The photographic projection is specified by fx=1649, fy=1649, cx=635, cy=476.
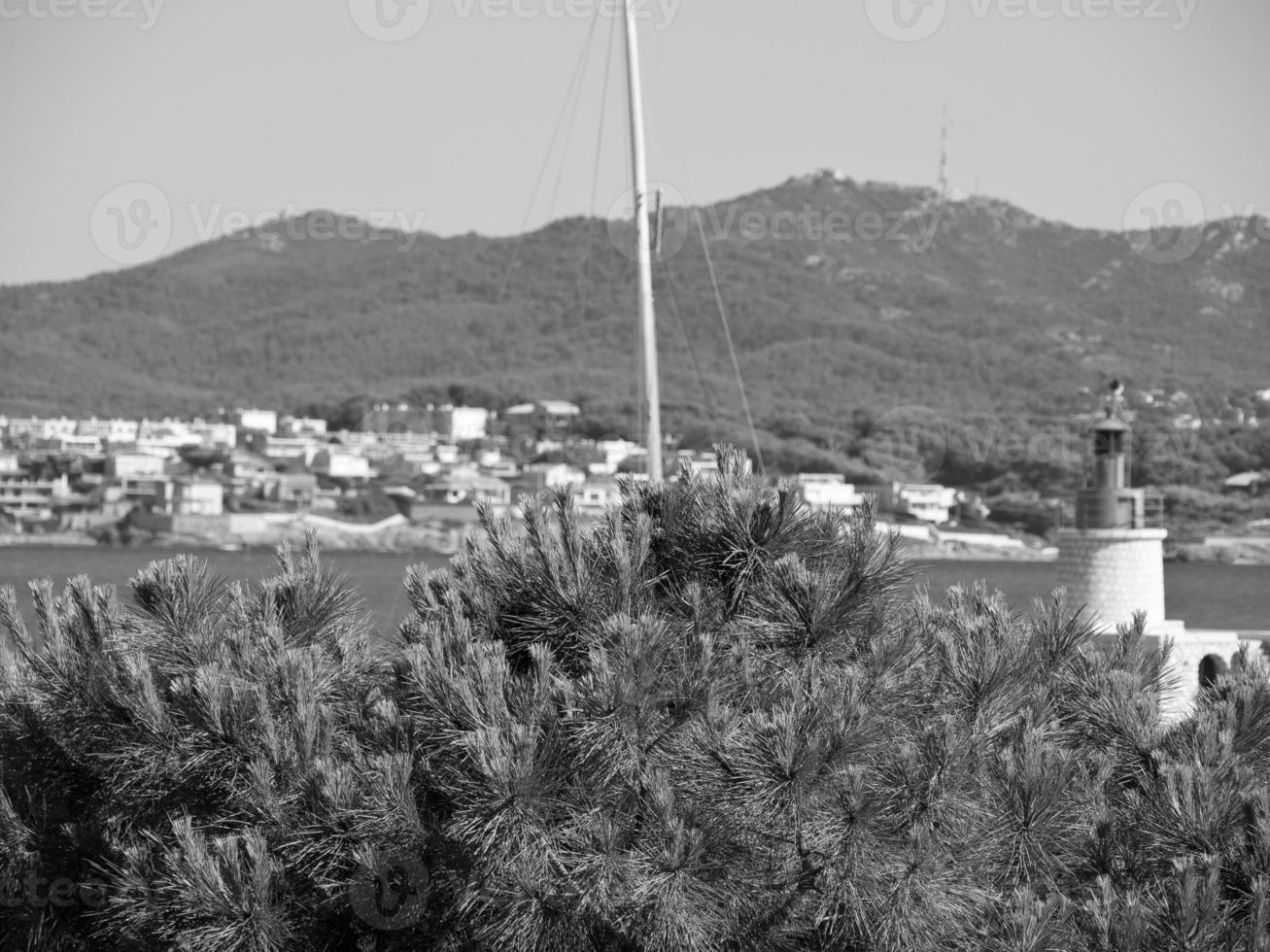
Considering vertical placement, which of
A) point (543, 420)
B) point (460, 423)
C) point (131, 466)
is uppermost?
point (543, 420)

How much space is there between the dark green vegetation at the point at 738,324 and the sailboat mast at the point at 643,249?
7956cm

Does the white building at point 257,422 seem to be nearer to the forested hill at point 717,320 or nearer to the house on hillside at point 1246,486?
the forested hill at point 717,320

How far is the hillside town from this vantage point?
251ft

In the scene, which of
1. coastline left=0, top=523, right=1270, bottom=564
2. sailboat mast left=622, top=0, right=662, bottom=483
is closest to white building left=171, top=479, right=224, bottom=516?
coastline left=0, top=523, right=1270, bottom=564

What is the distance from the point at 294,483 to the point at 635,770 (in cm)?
8015

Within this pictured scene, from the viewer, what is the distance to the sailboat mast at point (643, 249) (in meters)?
9.93

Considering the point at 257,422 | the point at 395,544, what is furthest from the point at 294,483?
the point at 257,422

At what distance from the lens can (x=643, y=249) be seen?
10.3m

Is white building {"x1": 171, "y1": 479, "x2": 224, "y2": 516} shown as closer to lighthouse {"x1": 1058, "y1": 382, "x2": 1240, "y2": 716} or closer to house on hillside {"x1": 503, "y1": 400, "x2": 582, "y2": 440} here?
house on hillside {"x1": 503, "y1": 400, "x2": 582, "y2": 440}

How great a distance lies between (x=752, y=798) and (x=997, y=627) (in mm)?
1853

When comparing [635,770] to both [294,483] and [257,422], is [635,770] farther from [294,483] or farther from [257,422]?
[257,422]

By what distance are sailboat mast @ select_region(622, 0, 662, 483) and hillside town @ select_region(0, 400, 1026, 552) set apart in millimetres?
49605

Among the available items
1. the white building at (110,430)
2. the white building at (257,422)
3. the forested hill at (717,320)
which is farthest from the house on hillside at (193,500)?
the forested hill at (717,320)

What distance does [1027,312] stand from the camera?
134m
